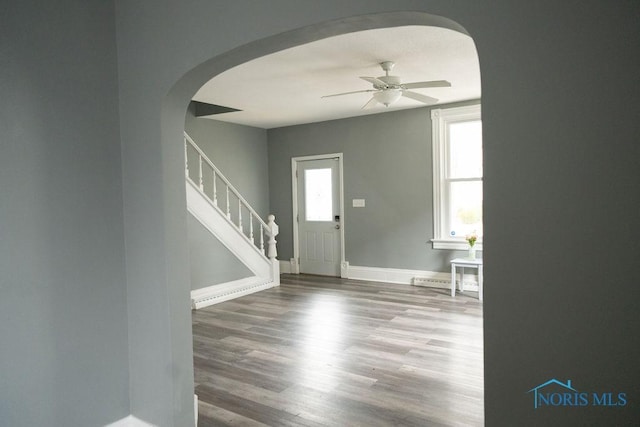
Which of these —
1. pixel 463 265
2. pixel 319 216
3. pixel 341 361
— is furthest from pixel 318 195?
pixel 341 361

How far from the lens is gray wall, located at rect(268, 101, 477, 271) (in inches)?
258

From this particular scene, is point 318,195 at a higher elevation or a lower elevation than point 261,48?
lower

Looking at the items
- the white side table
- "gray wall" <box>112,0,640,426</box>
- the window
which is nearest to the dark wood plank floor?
the white side table

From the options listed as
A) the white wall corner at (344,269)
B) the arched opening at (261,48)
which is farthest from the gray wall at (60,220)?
the white wall corner at (344,269)

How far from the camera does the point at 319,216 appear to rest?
7770 millimetres

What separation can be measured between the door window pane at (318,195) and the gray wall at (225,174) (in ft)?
2.92

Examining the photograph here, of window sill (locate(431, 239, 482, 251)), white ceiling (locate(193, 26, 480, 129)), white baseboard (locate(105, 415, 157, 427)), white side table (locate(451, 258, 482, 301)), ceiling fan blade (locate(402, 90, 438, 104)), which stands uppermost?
white ceiling (locate(193, 26, 480, 129))

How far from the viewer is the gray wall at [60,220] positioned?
212 cm

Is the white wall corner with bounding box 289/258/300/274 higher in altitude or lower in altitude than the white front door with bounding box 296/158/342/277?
lower

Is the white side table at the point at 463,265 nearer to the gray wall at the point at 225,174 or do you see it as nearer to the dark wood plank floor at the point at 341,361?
the dark wood plank floor at the point at 341,361

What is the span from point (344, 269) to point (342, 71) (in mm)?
3810

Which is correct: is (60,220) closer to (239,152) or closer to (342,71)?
(342,71)

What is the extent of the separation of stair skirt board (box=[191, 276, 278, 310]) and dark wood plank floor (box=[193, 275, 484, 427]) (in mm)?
178

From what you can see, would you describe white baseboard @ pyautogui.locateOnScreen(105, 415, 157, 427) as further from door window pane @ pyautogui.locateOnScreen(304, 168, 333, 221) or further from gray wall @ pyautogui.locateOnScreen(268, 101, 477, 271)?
door window pane @ pyautogui.locateOnScreen(304, 168, 333, 221)
